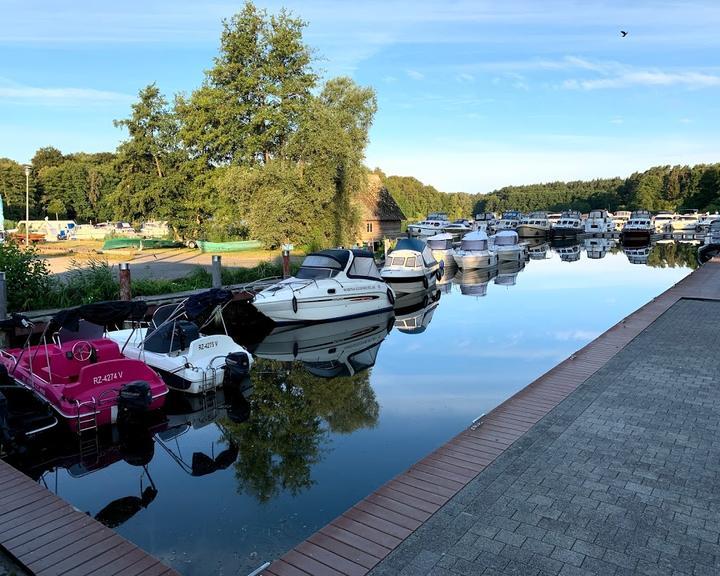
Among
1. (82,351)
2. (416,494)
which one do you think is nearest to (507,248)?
(82,351)

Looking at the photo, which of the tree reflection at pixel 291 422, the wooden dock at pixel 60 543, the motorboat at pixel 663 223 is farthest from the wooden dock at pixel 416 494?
the motorboat at pixel 663 223

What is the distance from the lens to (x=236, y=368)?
11.7 m

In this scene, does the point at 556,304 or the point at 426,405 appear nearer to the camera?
the point at 426,405

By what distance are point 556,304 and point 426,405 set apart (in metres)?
13.2

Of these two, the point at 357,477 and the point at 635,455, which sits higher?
the point at 635,455

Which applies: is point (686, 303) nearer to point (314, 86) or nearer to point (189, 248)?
point (314, 86)

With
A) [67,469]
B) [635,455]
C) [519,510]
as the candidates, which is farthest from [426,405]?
[67,469]

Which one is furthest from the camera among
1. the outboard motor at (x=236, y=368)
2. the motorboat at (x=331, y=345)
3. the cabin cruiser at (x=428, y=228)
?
the cabin cruiser at (x=428, y=228)

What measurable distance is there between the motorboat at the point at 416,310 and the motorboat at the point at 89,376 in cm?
982

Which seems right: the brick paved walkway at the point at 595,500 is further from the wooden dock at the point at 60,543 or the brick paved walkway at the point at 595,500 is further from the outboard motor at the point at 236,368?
the outboard motor at the point at 236,368

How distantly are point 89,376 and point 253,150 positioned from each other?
92.1ft

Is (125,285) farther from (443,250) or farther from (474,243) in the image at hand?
(443,250)

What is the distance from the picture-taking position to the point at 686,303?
62.8ft

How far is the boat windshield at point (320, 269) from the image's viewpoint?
63.1 ft
